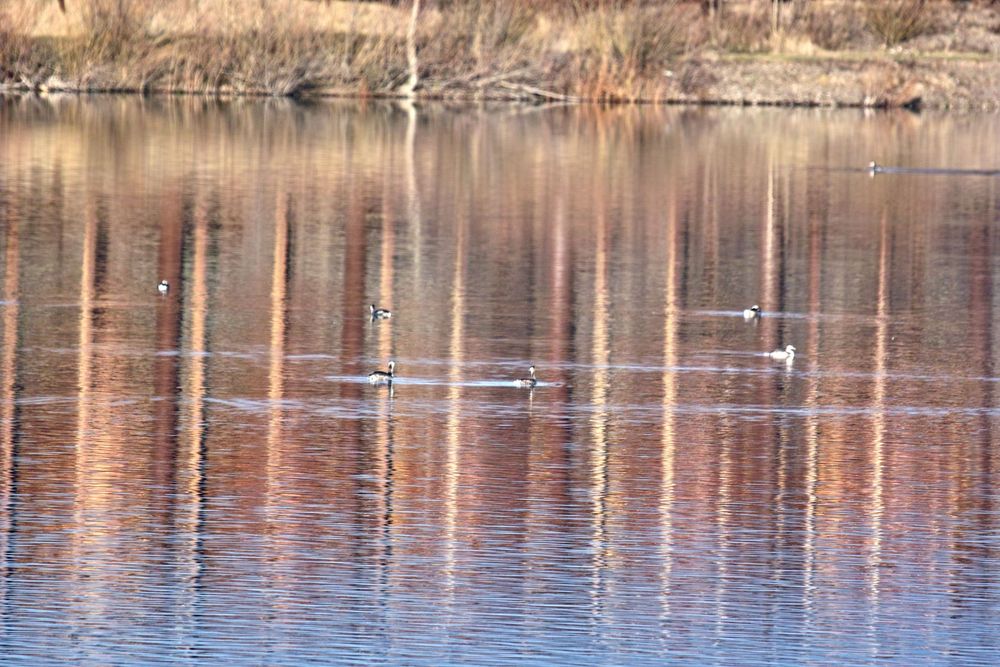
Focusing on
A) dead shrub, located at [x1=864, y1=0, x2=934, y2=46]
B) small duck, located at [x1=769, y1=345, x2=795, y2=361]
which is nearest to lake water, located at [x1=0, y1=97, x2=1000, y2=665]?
small duck, located at [x1=769, y1=345, x2=795, y2=361]

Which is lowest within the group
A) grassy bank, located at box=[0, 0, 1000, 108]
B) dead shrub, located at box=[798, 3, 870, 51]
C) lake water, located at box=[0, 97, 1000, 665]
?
lake water, located at box=[0, 97, 1000, 665]

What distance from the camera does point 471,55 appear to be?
62.4m

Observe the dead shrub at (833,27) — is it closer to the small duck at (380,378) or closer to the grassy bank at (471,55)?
the grassy bank at (471,55)

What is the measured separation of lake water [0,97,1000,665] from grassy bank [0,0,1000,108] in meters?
25.5

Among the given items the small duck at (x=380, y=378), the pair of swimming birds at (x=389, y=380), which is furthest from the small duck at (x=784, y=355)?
the small duck at (x=380, y=378)

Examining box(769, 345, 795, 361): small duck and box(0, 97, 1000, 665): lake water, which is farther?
box(769, 345, 795, 361): small duck

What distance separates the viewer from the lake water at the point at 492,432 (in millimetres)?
12109

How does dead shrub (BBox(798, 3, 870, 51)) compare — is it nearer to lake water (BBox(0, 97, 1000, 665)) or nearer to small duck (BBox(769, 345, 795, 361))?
lake water (BBox(0, 97, 1000, 665))

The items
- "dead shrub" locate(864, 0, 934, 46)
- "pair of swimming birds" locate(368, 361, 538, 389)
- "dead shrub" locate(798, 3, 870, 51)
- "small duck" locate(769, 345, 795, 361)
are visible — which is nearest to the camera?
"pair of swimming birds" locate(368, 361, 538, 389)

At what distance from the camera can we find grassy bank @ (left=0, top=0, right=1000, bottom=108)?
5931 cm

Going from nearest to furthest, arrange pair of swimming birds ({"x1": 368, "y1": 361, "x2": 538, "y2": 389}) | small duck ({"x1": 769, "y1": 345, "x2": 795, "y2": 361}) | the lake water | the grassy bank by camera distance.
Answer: the lake water → pair of swimming birds ({"x1": 368, "y1": 361, "x2": 538, "y2": 389}) → small duck ({"x1": 769, "y1": 345, "x2": 795, "y2": 361}) → the grassy bank

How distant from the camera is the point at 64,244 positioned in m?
27.2

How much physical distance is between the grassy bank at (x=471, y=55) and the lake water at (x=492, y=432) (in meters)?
25.5

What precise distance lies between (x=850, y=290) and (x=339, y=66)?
1475 inches
